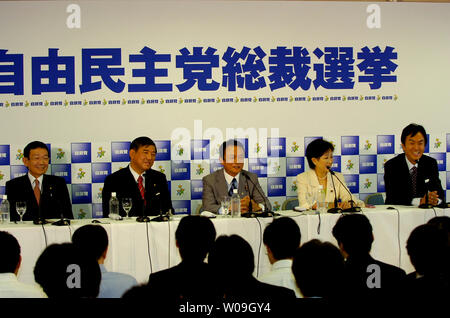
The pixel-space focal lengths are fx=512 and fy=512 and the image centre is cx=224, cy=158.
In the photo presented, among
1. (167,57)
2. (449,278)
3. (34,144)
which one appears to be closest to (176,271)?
(449,278)

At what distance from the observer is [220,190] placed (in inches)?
167

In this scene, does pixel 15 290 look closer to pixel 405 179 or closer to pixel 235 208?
pixel 235 208

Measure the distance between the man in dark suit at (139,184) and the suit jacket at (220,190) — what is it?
395 mm

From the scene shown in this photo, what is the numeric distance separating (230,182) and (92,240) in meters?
2.01

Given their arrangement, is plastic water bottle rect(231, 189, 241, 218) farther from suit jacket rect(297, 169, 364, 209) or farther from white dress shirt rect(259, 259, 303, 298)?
white dress shirt rect(259, 259, 303, 298)

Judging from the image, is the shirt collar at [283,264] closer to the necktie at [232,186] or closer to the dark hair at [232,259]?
the dark hair at [232,259]

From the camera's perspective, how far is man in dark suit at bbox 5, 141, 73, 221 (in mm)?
4262

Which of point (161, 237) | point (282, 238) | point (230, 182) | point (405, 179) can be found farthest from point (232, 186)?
point (282, 238)

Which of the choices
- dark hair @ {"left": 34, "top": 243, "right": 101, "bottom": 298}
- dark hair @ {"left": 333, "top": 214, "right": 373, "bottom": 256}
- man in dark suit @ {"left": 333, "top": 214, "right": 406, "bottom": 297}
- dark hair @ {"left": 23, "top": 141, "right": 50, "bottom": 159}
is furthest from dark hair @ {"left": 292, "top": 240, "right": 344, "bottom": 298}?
dark hair @ {"left": 23, "top": 141, "right": 50, "bottom": 159}

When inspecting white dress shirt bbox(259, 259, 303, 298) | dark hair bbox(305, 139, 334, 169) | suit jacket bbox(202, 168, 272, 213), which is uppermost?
dark hair bbox(305, 139, 334, 169)

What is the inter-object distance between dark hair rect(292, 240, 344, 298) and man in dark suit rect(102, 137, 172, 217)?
2600mm

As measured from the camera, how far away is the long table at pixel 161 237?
3.27 metres

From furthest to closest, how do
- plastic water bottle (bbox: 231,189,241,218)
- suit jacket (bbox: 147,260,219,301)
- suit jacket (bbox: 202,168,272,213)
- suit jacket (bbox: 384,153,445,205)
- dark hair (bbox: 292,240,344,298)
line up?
suit jacket (bbox: 384,153,445,205)
suit jacket (bbox: 202,168,272,213)
plastic water bottle (bbox: 231,189,241,218)
suit jacket (bbox: 147,260,219,301)
dark hair (bbox: 292,240,344,298)

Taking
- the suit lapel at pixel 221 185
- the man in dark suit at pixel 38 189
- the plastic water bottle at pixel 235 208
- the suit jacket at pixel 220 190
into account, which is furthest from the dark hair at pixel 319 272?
the man in dark suit at pixel 38 189
